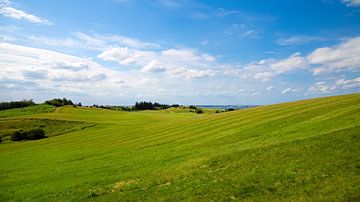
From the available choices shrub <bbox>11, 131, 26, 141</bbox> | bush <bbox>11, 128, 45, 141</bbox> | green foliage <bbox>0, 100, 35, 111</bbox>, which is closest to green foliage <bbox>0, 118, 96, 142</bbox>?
bush <bbox>11, 128, 45, 141</bbox>

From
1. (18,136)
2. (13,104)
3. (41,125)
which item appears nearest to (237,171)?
(18,136)

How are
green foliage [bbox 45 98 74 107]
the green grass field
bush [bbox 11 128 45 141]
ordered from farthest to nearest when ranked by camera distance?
1. green foliage [bbox 45 98 74 107]
2. bush [bbox 11 128 45 141]
3. the green grass field

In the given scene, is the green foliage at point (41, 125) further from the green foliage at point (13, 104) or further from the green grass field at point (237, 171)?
the green foliage at point (13, 104)

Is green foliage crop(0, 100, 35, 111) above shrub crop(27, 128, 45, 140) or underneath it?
above

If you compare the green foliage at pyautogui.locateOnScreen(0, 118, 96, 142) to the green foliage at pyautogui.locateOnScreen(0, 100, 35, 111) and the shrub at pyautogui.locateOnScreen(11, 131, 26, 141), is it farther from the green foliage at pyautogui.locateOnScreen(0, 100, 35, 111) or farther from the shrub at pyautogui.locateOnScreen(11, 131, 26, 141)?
the green foliage at pyautogui.locateOnScreen(0, 100, 35, 111)

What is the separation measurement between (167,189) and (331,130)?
13763mm

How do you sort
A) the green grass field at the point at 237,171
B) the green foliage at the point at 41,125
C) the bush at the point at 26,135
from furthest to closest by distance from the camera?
1. the green foliage at the point at 41,125
2. the bush at the point at 26,135
3. the green grass field at the point at 237,171

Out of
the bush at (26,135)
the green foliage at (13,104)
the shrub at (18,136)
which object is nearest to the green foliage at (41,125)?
the bush at (26,135)

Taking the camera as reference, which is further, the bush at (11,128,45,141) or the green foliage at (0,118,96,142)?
the green foliage at (0,118,96,142)

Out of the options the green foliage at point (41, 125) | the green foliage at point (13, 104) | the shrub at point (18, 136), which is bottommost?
the shrub at point (18, 136)

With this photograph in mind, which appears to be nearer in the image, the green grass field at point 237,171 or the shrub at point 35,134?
the green grass field at point 237,171

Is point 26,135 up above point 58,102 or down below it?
below

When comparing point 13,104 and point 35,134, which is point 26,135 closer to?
point 35,134

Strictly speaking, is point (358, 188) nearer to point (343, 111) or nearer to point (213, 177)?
point (213, 177)
